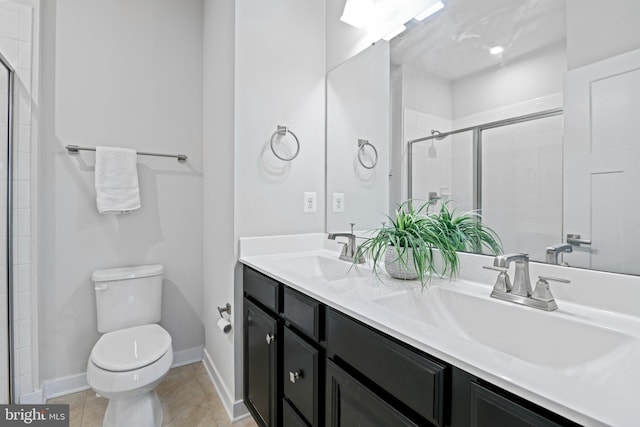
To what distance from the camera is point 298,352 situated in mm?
1133

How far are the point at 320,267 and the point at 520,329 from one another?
0.98 meters

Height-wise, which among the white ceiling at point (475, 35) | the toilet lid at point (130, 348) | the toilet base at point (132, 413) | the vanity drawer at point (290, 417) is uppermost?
the white ceiling at point (475, 35)

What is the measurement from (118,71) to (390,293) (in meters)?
2.12

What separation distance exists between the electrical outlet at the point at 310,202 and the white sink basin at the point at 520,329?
930mm

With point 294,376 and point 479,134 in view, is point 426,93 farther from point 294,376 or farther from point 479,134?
point 294,376

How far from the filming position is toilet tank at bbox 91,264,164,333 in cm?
183

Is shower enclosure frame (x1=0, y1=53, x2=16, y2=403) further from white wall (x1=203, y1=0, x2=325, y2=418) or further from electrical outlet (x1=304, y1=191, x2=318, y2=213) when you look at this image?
electrical outlet (x1=304, y1=191, x2=318, y2=213)

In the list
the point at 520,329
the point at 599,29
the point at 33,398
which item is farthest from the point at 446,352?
the point at 33,398

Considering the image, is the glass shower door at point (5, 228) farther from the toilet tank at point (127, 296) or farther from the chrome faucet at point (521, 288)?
the chrome faucet at point (521, 288)

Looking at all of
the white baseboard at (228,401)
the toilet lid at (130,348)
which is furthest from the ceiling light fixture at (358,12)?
the white baseboard at (228,401)

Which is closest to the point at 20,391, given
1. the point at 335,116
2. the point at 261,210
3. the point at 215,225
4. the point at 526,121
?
the point at 215,225

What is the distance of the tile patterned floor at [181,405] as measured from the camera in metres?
1.65

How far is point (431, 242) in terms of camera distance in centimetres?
116
